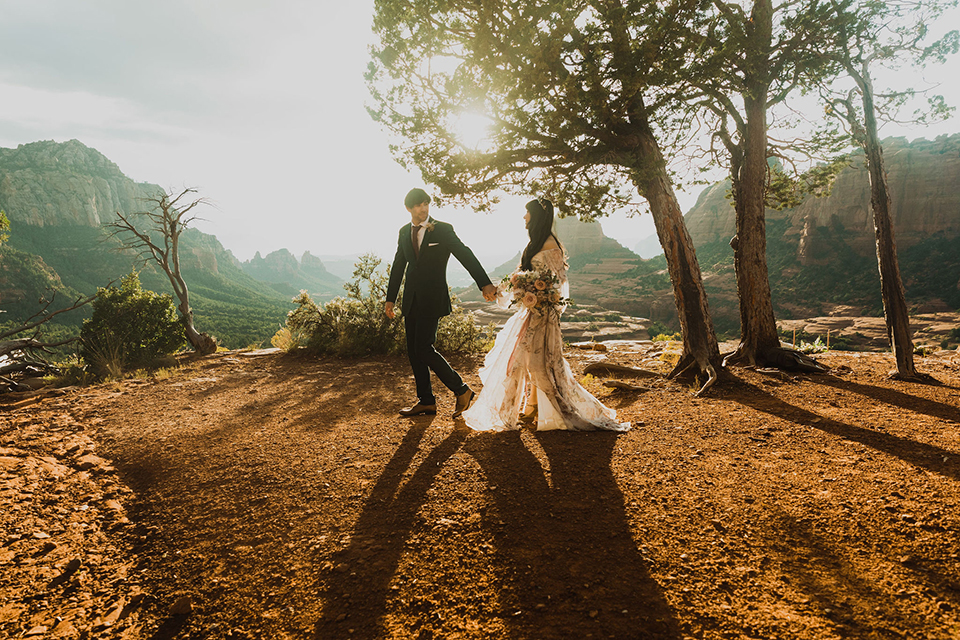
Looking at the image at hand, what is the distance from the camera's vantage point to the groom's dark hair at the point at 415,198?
4.36m

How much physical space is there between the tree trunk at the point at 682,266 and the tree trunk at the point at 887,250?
2.66 m

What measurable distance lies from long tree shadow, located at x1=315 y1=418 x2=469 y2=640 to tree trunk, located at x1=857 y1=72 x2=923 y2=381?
751cm

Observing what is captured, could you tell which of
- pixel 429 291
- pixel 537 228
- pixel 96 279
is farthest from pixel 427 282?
pixel 96 279

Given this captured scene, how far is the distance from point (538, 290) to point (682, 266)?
148 inches

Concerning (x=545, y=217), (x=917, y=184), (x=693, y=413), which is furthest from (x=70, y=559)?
(x=917, y=184)

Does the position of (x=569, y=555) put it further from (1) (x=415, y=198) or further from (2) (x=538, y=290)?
(1) (x=415, y=198)

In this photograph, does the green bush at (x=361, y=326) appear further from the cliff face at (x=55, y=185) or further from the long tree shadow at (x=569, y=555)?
the cliff face at (x=55, y=185)

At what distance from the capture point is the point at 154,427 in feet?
15.1

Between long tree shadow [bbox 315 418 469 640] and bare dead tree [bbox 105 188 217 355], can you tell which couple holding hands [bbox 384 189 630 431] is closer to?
long tree shadow [bbox 315 418 469 640]

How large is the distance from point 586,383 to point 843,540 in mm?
4651

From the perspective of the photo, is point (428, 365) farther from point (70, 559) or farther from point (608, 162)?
point (608, 162)

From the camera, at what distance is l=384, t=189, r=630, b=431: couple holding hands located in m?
4.08

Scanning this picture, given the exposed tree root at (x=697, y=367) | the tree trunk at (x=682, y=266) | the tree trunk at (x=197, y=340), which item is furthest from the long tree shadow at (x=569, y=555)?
the tree trunk at (x=197, y=340)

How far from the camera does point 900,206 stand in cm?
5688
